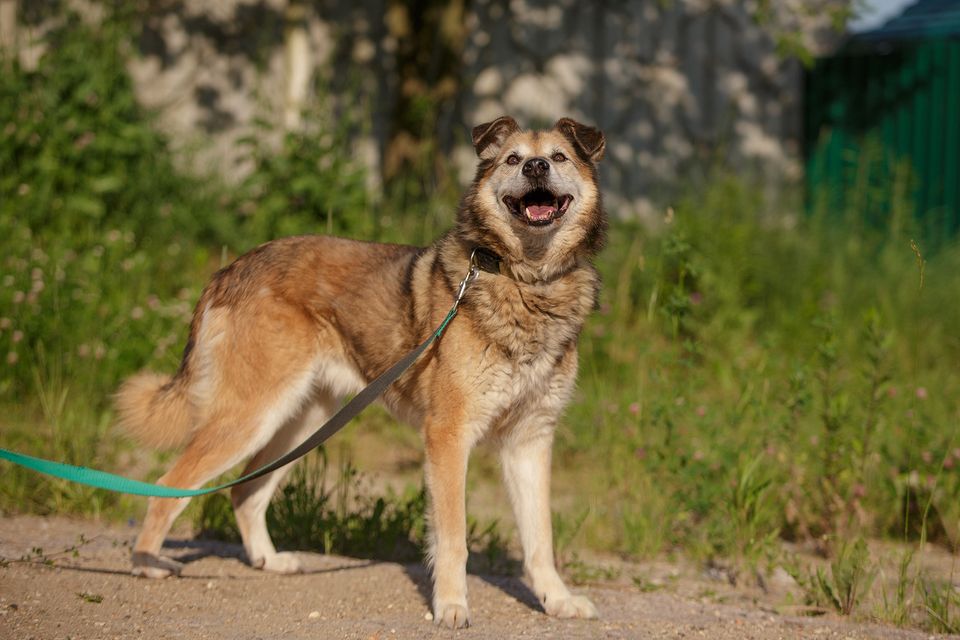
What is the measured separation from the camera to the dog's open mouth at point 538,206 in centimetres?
389

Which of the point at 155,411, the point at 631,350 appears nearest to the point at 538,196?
the point at 155,411

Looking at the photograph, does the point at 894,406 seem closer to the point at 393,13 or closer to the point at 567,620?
the point at 567,620

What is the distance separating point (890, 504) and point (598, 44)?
6468 millimetres

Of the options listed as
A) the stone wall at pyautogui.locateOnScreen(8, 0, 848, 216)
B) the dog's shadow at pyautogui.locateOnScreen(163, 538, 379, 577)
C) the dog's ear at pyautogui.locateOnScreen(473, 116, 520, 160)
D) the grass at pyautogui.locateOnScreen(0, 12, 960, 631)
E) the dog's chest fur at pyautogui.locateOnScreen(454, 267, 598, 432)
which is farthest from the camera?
the stone wall at pyautogui.locateOnScreen(8, 0, 848, 216)

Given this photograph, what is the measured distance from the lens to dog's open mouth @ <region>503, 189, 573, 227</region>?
12.8ft

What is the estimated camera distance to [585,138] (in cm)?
425

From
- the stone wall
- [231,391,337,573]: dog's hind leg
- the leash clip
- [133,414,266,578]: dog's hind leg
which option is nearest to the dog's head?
the leash clip

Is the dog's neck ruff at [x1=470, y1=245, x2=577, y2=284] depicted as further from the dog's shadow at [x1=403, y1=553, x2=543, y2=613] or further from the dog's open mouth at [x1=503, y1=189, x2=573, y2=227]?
the dog's shadow at [x1=403, y1=553, x2=543, y2=613]

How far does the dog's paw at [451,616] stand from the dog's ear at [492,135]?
1716 mm

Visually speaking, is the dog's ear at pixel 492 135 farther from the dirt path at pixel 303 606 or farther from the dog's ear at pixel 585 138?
the dirt path at pixel 303 606

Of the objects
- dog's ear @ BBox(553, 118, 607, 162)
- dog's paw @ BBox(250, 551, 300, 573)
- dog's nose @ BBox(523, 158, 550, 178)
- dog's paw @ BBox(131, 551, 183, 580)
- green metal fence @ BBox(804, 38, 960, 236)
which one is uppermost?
green metal fence @ BBox(804, 38, 960, 236)

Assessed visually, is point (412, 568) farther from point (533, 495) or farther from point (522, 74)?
point (522, 74)

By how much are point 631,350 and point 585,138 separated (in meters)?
3.32

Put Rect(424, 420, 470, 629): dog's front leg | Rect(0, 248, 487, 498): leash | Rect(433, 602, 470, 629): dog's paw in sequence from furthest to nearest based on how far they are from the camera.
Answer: Rect(424, 420, 470, 629): dog's front leg → Rect(433, 602, 470, 629): dog's paw → Rect(0, 248, 487, 498): leash
